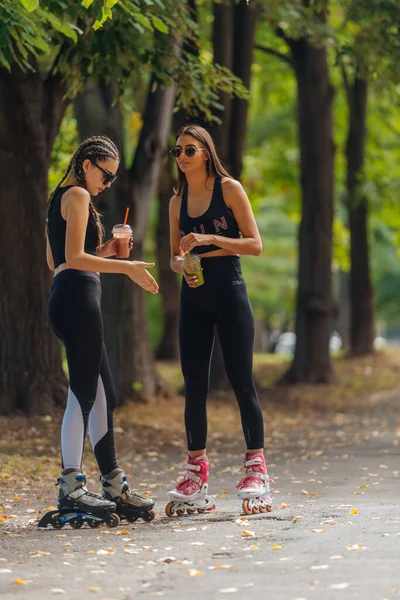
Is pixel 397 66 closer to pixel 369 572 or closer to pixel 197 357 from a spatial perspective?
pixel 197 357

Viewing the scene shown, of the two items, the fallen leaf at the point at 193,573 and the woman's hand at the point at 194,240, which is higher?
the woman's hand at the point at 194,240

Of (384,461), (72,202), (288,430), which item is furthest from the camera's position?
(288,430)

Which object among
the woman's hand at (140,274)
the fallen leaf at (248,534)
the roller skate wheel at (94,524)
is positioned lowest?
the fallen leaf at (248,534)

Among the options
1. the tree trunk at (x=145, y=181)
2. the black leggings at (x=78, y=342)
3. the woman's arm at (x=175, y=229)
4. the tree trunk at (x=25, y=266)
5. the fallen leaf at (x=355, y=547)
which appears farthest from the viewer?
the tree trunk at (x=145, y=181)

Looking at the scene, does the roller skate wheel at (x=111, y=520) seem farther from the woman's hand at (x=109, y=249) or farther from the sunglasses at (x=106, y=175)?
the sunglasses at (x=106, y=175)

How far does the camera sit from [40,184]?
12672mm

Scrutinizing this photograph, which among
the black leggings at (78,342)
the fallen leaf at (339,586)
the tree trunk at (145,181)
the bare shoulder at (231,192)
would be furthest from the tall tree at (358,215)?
the fallen leaf at (339,586)

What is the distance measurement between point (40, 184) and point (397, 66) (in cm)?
488

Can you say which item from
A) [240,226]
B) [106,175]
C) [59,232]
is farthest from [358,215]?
[59,232]

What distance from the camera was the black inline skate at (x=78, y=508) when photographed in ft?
21.9

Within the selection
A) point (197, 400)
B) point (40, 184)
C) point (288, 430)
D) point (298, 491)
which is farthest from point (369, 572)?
point (288, 430)

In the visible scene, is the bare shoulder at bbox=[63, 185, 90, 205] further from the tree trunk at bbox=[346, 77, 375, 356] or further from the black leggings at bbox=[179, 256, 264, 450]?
the tree trunk at bbox=[346, 77, 375, 356]

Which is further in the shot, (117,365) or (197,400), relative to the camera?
(117,365)

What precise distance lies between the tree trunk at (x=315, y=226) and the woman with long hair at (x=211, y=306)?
41.7 feet
